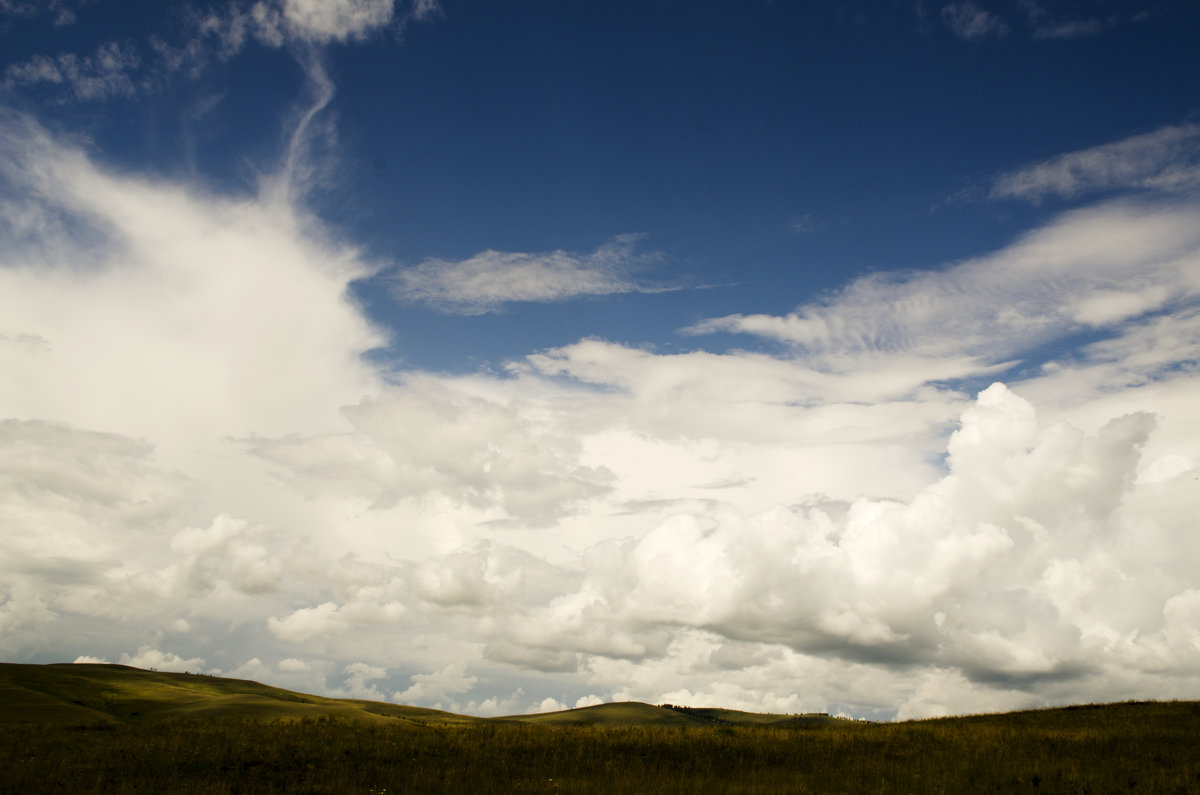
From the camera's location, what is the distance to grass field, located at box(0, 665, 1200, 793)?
1966 cm

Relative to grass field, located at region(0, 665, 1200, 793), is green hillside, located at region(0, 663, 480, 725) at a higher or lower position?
lower

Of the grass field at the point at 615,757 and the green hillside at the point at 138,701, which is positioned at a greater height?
the grass field at the point at 615,757

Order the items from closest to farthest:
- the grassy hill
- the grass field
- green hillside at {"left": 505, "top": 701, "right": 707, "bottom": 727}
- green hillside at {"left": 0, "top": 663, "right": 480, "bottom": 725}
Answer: the grass field, the grassy hill, green hillside at {"left": 0, "top": 663, "right": 480, "bottom": 725}, green hillside at {"left": 505, "top": 701, "right": 707, "bottom": 727}

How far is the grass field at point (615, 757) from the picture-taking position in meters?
19.7

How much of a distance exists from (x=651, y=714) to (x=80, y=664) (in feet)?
411

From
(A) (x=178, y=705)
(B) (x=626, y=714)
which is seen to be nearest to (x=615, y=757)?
(A) (x=178, y=705)

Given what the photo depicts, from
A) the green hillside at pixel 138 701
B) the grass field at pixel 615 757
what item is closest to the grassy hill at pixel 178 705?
the green hillside at pixel 138 701

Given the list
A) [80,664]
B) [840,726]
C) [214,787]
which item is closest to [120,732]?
[214,787]

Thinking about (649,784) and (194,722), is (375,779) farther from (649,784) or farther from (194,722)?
(194,722)

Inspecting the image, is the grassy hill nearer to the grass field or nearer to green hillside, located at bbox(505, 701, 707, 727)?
green hillside, located at bbox(505, 701, 707, 727)

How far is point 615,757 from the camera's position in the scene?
24.2m

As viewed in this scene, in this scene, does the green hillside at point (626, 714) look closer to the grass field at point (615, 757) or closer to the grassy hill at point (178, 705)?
the grassy hill at point (178, 705)

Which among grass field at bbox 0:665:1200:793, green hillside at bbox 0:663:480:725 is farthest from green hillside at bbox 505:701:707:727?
grass field at bbox 0:665:1200:793

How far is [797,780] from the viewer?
20891mm
